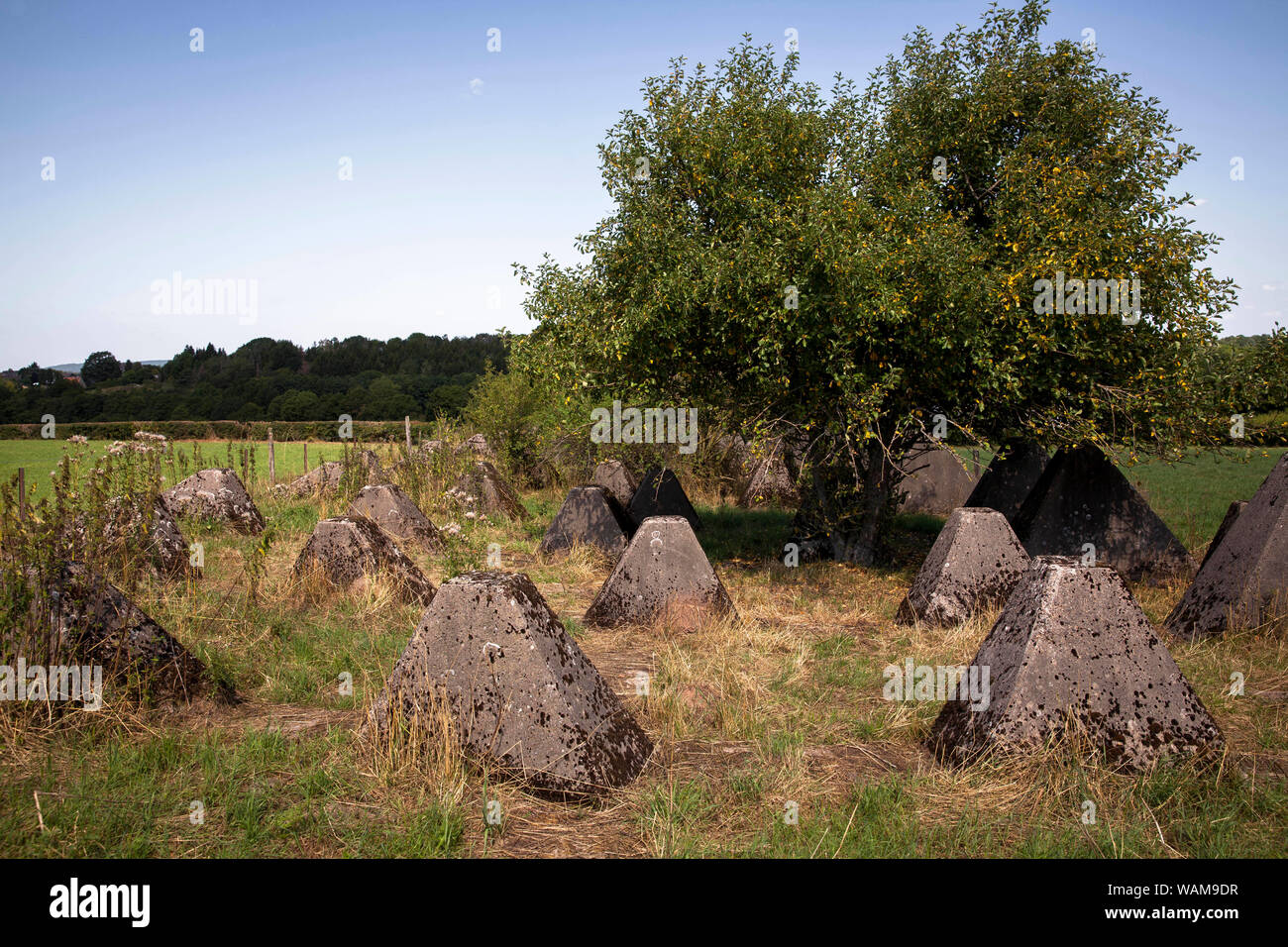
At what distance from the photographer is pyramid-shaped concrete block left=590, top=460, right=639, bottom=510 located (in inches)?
622

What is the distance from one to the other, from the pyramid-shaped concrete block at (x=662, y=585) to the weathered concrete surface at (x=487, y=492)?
6.95m

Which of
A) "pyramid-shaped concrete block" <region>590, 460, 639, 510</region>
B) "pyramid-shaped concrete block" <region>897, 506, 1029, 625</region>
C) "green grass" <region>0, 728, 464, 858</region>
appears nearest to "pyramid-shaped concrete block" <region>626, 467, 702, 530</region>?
"pyramid-shaped concrete block" <region>590, 460, 639, 510</region>

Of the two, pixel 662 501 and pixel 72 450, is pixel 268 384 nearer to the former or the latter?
pixel 72 450

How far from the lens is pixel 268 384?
54.7 meters

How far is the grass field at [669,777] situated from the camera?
152 inches

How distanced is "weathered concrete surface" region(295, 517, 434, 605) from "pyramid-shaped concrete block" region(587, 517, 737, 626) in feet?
5.99

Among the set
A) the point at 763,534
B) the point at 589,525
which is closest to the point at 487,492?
the point at 589,525

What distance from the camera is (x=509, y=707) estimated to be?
14.8 ft
